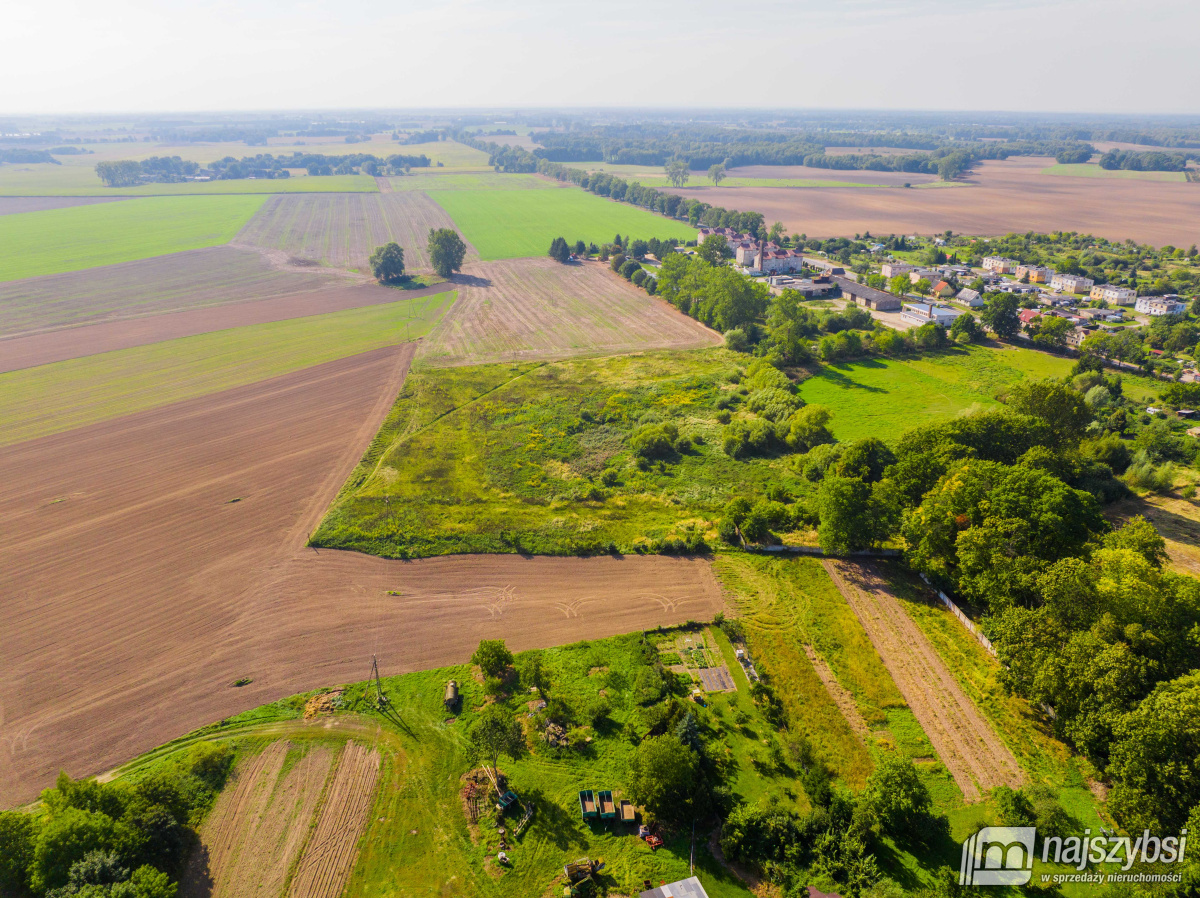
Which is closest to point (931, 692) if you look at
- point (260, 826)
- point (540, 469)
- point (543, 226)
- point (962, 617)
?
point (962, 617)

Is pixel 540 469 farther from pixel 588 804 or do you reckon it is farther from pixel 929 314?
pixel 929 314

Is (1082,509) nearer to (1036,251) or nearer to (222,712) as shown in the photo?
(222,712)

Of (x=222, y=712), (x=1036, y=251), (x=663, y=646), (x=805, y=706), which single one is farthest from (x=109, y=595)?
(x=1036, y=251)

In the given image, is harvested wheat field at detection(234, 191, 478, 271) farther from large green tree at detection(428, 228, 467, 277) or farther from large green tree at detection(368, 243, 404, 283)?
large green tree at detection(368, 243, 404, 283)

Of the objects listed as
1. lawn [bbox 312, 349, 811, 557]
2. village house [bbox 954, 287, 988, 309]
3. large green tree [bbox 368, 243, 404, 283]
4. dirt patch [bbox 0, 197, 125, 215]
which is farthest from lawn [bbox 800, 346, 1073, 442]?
dirt patch [bbox 0, 197, 125, 215]

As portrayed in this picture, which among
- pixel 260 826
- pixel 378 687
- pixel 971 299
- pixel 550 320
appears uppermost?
pixel 971 299

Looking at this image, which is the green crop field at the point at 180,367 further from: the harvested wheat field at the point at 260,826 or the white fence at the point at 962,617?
the white fence at the point at 962,617

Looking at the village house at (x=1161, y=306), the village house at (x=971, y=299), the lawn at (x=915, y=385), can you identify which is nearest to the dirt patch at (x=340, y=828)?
the lawn at (x=915, y=385)
